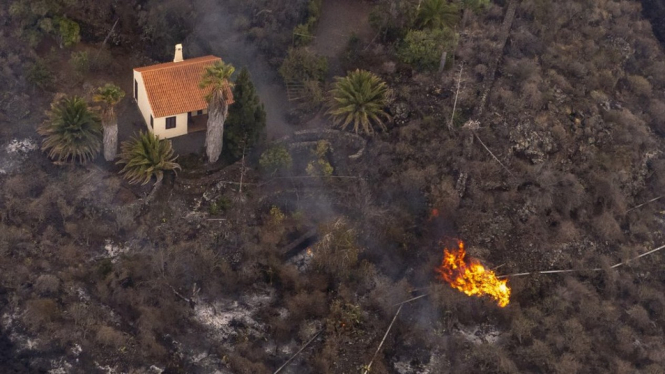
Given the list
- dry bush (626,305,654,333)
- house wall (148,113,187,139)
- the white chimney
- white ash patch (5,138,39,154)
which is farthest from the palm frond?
dry bush (626,305,654,333)

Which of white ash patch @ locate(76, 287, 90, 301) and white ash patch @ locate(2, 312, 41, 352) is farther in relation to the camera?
white ash patch @ locate(76, 287, 90, 301)

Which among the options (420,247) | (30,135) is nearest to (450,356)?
(420,247)

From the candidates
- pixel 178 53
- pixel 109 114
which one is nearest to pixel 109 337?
pixel 109 114

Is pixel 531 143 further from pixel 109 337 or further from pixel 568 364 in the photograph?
pixel 109 337

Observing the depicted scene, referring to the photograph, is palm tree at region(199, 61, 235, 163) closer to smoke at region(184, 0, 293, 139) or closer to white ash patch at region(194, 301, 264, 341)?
smoke at region(184, 0, 293, 139)

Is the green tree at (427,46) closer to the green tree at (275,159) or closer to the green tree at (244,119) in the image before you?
the green tree at (244,119)

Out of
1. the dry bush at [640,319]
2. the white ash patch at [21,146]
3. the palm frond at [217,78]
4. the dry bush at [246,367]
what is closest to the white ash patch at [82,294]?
the dry bush at [246,367]
